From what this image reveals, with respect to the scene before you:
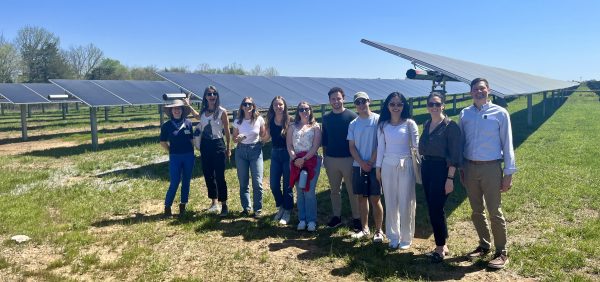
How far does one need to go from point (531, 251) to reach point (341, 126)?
2.79 metres

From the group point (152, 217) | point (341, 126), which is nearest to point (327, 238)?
point (341, 126)

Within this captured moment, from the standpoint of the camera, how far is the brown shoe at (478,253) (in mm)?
4787

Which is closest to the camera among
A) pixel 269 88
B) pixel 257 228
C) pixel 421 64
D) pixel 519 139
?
pixel 257 228

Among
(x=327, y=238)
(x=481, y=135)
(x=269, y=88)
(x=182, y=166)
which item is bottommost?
(x=327, y=238)

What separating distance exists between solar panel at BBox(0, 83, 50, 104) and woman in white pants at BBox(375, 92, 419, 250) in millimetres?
18678

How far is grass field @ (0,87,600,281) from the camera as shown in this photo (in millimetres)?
4570

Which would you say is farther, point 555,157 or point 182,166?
point 555,157

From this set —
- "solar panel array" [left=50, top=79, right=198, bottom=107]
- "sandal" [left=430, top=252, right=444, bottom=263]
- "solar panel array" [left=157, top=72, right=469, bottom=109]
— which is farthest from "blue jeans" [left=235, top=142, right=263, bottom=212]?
"solar panel array" [left=50, top=79, right=198, bottom=107]

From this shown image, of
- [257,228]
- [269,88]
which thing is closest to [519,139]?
[269,88]

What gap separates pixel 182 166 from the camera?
21.3 feet

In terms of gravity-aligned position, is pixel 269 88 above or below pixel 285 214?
above

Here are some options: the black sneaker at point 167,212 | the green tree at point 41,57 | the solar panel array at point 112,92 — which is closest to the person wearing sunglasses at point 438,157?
the black sneaker at point 167,212

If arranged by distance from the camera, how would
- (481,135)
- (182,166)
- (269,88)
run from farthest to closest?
(269,88), (182,166), (481,135)

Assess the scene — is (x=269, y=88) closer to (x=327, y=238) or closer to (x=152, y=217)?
(x=152, y=217)
